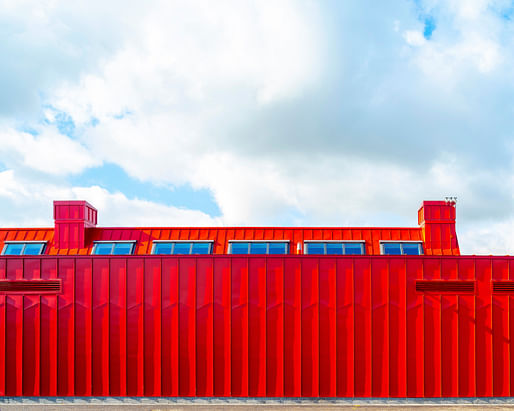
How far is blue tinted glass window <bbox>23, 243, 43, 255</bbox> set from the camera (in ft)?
75.8

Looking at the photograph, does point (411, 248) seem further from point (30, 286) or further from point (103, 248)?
point (30, 286)

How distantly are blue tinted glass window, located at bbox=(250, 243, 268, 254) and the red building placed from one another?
394cm

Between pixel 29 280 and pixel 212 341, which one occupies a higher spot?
pixel 29 280

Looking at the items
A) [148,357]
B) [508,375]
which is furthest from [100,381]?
[508,375]

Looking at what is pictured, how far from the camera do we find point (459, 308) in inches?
725

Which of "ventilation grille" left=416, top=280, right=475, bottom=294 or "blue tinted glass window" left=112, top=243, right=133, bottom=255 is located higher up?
"blue tinted glass window" left=112, top=243, right=133, bottom=255

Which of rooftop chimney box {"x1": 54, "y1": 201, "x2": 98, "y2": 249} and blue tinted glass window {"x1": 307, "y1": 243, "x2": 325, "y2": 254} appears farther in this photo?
rooftop chimney box {"x1": 54, "y1": 201, "x2": 98, "y2": 249}

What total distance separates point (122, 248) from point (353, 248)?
11.7 m

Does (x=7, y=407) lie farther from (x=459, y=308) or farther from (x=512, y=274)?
(x=512, y=274)

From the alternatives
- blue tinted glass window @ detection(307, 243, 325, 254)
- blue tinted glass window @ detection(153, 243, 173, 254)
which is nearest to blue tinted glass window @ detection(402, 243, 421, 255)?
blue tinted glass window @ detection(307, 243, 325, 254)

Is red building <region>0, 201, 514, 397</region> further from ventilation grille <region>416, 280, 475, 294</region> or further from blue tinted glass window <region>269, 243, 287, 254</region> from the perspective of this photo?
blue tinted glass window <region>269, 243, 287, 254</region>

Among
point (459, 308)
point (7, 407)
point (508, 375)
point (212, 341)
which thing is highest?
point (459, 308)

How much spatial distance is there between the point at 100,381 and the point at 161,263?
209 inches

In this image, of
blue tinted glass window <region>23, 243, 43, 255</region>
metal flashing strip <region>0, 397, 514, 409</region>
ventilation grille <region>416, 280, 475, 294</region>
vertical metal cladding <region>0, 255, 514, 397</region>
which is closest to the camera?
metal flashing strip <region>0, 397, 514, 409</region>
